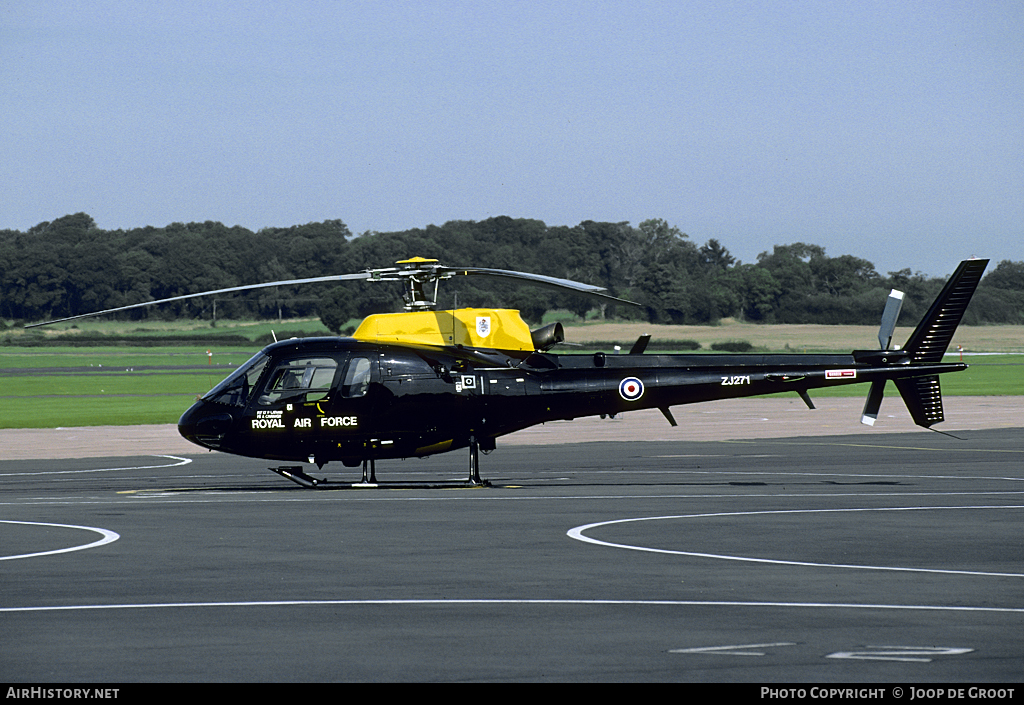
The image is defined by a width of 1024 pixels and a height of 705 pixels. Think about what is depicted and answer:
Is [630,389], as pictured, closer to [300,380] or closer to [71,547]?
[300,380]

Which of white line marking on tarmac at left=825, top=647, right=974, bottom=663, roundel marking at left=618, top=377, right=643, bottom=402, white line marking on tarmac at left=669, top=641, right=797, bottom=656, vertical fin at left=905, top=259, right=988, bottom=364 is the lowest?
white line marking on tarmac at left=669, top=641, right=797, bottom=656

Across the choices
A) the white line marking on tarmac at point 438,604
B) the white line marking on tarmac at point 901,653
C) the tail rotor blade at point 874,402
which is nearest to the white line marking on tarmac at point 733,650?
the white line marking on tarmac at point 901,653

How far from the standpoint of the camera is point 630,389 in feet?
74.6

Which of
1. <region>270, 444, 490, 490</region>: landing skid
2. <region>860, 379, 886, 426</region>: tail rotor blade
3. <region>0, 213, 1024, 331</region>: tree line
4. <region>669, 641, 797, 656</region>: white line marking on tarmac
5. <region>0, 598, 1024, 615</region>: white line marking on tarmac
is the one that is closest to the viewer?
<region>669, 641, 797, 656</region>: white line marking on tarmac

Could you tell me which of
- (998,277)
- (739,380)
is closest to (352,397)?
(739,380)

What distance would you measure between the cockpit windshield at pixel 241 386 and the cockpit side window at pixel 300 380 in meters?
0.31

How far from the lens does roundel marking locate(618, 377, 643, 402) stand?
74.6 feet

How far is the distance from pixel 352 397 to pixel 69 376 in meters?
69.4

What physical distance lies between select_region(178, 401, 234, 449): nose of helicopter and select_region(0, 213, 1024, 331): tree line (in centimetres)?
4815

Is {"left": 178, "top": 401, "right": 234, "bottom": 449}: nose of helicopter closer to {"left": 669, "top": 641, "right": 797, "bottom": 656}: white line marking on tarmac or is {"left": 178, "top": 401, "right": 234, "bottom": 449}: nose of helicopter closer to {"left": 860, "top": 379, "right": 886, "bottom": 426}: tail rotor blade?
{"left": 860, "top": 379, "right": 886, "bottom": 426}: tail rotor blade

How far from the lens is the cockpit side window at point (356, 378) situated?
22.6 meters

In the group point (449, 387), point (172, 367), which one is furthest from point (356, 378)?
point (172, 367)

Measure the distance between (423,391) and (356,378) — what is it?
4.20ft

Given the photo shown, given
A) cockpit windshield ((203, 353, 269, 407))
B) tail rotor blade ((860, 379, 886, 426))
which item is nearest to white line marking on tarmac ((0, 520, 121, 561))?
cockpit windshield ((203, 353, 269, 407))
